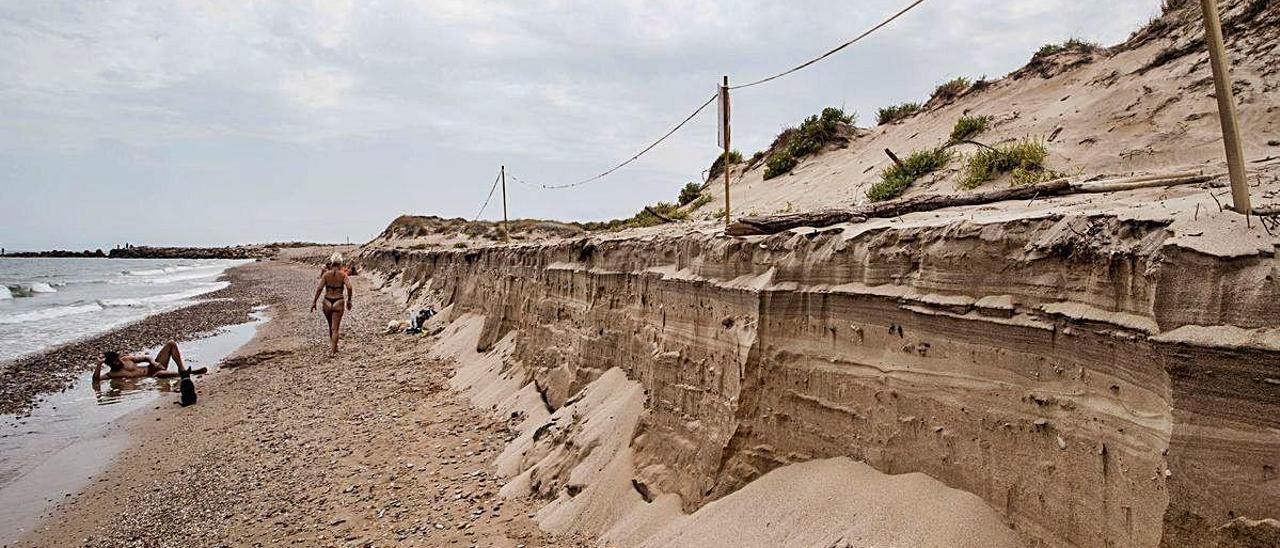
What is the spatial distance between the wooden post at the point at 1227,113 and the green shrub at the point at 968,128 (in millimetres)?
8797

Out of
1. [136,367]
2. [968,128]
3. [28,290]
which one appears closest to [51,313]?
[28,290]

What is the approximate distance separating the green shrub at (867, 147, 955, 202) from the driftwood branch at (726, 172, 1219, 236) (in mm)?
4544

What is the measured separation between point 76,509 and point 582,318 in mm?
6606

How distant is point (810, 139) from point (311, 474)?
1336cm

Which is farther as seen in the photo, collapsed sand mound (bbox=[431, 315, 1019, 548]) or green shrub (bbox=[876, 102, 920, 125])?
green shrub (bbox=[876, 102, 920, 125])

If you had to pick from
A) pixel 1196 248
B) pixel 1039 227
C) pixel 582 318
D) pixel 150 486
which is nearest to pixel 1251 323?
pixel 1196 248

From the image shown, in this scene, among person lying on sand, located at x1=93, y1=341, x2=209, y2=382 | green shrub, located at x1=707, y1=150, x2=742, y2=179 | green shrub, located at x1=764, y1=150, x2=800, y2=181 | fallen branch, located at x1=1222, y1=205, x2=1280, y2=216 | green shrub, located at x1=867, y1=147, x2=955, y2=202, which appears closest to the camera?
fallen branch, located at x1=1222, y1=205, x2=1280, y2=216

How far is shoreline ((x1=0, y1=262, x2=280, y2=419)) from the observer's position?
14195 mm

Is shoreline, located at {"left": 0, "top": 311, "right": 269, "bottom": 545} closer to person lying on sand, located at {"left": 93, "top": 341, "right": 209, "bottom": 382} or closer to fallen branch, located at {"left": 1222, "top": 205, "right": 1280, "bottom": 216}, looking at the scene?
person lying on sand, located at {"left": 93, "top": 341, "right": 209, "bottom": 382}

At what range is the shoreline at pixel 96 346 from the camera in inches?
559

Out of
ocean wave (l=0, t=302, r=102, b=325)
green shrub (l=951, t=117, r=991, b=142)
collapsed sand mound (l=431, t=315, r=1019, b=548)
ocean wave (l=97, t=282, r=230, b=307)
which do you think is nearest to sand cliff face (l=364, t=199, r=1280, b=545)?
collapsed sand mound (l=431, t=315, r=1019, b=548)

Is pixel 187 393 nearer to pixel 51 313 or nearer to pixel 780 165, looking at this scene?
pixel 780 165

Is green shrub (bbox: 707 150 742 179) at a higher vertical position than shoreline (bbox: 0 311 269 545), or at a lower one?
higher

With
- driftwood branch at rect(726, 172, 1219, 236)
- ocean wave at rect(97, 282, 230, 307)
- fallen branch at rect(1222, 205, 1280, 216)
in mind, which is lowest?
ocean wave at rect(97, 282, 230, 307)
